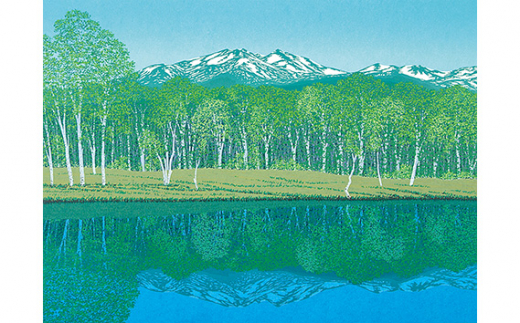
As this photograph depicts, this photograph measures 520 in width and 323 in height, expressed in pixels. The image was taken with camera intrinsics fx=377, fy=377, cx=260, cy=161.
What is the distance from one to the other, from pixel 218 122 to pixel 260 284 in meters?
5.53

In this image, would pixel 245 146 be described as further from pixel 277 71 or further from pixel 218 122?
pixel 277 71

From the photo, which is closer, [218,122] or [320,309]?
[320,309]

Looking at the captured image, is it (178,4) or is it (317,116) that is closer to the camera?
(178,4)

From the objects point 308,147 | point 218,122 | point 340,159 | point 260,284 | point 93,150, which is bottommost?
point 260,284

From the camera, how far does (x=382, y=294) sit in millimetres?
6219

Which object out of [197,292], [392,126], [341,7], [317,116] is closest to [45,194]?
[197,292]

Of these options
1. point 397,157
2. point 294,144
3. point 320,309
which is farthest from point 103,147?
point 397,157

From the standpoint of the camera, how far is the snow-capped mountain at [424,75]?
9164 millimetres

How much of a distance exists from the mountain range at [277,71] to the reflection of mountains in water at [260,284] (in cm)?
507

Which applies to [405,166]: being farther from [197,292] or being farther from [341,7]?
[197,292]

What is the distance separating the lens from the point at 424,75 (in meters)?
9.55
